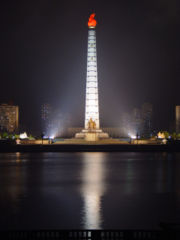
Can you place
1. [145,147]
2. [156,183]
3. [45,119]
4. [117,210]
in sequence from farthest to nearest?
[45,119], [145,147], [156,183], [117,210]

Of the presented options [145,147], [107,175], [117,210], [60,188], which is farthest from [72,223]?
[145,147]

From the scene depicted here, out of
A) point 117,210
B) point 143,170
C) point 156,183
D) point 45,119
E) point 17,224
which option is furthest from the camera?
point 45,119

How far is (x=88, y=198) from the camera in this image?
14.8 m

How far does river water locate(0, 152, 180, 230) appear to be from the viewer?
11.3 metres

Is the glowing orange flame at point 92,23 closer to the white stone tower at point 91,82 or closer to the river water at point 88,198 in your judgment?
the white stone tower at point 91,82

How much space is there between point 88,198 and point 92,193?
1086 mm

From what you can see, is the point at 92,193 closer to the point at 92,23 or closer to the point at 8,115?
the point at 92,23

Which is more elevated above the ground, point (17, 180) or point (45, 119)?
point (45, 119)

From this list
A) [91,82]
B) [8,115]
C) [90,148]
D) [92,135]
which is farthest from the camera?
[8,115]

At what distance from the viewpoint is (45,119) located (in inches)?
3228

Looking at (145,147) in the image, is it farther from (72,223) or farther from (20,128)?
(20,128)

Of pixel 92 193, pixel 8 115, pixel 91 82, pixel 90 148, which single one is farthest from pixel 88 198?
pixel 8 115

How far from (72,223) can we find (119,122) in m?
73.0

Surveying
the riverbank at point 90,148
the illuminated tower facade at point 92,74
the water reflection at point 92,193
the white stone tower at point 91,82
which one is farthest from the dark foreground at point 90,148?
the water reflection at point 92,193
